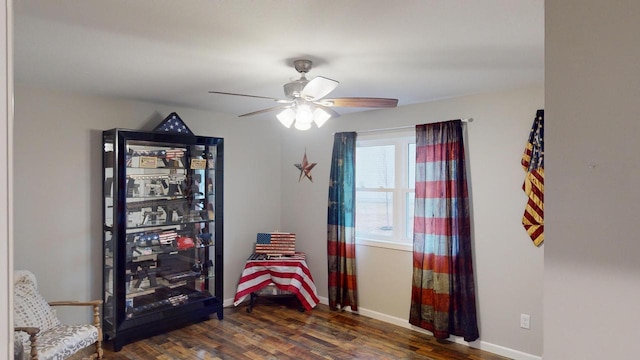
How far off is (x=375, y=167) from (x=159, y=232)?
240cm

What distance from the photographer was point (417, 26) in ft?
6.17

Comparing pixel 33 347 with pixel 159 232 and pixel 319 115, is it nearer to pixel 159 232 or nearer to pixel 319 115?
pixel 159 232

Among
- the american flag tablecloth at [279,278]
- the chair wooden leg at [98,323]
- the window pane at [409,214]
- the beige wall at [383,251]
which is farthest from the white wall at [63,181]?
the window pane at [409,214]

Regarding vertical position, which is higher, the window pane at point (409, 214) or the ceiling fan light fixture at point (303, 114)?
the ceiling fan light fixture at point (303, 114)

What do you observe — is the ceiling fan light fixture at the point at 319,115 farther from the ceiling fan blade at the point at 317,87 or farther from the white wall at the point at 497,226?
the white wall at the point at 497,226

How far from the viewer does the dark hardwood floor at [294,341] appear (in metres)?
3.25

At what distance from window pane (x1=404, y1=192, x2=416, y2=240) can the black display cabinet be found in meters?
2.00

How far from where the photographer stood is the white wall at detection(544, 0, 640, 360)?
2.27 ft

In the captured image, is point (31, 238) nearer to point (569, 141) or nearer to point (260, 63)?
point (260, 63)

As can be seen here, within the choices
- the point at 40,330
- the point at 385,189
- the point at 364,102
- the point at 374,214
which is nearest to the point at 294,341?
the point at 374,214

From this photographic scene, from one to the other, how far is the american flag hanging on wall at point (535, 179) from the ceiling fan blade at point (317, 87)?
1865 mm

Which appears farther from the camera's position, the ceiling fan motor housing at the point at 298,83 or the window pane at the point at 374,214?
the window pane at the point at 374,214

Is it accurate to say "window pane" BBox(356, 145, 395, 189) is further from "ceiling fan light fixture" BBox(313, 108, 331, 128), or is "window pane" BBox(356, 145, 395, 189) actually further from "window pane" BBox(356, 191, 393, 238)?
"ceiling fan light fixture" BBox(313, 108, 331, 128)
